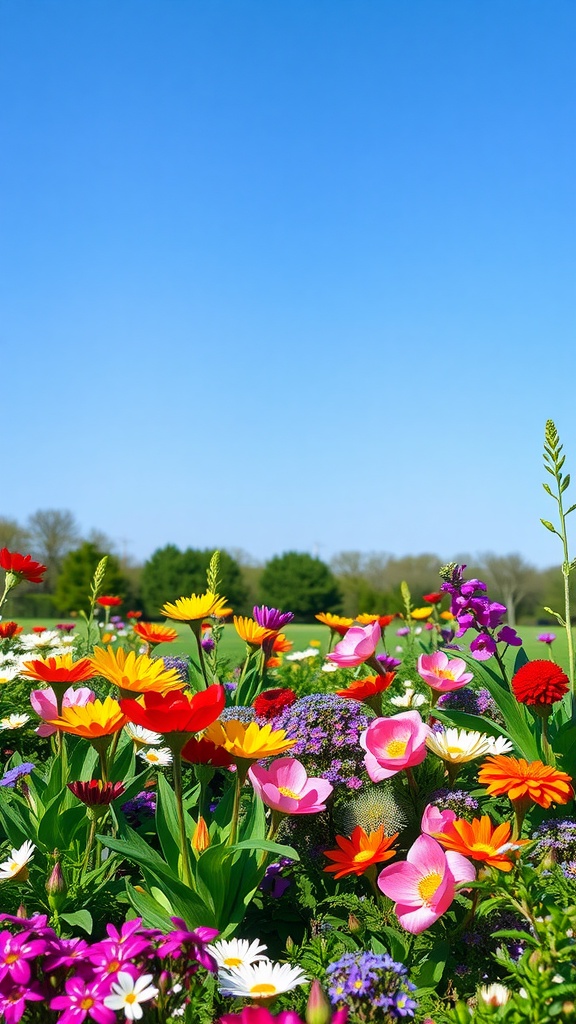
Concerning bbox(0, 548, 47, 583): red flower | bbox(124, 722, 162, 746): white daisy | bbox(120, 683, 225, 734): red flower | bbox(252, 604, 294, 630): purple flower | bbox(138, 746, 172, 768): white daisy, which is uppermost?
bbox(0, 548, 47, 583): red flower

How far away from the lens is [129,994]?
5.78ft

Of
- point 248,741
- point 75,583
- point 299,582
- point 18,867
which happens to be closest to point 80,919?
point 18,867

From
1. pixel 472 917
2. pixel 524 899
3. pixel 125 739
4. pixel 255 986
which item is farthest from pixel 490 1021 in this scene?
pixel 125 739

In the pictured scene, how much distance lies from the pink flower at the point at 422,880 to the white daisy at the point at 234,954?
1.34ft

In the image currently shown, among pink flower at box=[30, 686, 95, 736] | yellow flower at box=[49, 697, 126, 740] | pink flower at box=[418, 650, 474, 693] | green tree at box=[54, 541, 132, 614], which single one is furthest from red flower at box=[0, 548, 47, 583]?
green tree at box=[54, 541, 132, 614]

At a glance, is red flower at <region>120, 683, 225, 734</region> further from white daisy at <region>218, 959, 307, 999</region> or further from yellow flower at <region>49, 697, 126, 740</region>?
white daisy at <region>218, 959, 307, 999</region>

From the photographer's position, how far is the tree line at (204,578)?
92.9ft

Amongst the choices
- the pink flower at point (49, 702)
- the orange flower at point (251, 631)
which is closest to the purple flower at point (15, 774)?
the pink flower at point (49, 702)

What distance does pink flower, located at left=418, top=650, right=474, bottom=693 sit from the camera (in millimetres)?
3211

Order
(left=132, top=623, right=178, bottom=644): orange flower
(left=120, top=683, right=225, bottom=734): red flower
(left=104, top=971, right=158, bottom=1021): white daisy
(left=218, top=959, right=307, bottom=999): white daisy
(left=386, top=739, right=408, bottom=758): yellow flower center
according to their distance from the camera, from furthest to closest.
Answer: (left=132, top=623, right=178, bottom=644): orange flower, (left=386, top=739, right=408, bottom=758): yellow flower center, (left=120, top=683, right=225, bottom=734): red flower, (left=218, top=959, right=307, bottom=999): white daisy, (left=104, top=971, right=158, bottom=1021): white daisy

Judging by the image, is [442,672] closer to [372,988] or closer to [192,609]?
[192,609]

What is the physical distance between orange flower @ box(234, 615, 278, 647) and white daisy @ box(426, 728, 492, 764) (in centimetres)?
123

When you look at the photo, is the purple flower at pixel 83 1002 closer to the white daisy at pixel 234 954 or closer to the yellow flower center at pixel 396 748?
the white daisy at pixel 234 954

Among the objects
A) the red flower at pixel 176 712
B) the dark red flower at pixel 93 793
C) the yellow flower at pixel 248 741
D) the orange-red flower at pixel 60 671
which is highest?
the orange-red flower at pixel 60 671
